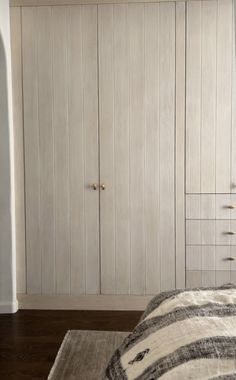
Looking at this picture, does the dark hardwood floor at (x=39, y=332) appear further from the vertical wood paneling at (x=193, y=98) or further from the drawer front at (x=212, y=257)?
the vertical wood paneling at (x=193, y=98)

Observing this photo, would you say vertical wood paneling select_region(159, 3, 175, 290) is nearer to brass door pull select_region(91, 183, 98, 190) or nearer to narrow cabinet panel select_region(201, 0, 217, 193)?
narrow cabinet panel select_region(201, 0, 217, 193)

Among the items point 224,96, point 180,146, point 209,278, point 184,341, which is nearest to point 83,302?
point 209,278

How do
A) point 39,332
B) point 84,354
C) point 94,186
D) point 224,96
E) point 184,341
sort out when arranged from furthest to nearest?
point 94,186 → point 224,96 → point 39,332 → point 84,354 → point 184,341

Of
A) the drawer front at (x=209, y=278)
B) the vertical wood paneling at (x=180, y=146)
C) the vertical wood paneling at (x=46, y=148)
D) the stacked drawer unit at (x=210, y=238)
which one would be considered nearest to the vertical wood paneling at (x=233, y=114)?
the stacked drawer unit at (x=210, y=238)

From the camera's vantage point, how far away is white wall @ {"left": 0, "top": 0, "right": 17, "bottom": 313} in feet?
12.4

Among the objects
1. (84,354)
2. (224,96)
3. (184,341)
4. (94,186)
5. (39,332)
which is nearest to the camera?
(184,341)

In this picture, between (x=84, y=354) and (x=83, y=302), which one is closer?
(x=84, y=354)

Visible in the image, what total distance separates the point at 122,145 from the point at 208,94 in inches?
30.5

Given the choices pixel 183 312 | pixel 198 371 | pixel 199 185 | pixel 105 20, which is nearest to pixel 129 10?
pixel 105 20

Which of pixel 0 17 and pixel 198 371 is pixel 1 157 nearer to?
pixel 0 17

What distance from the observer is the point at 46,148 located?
396 centimetres

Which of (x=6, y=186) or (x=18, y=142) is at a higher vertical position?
(x=18, y=142)

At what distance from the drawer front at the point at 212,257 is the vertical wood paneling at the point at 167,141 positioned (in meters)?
0.17

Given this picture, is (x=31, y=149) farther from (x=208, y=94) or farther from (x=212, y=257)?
(x=212, y=257)
